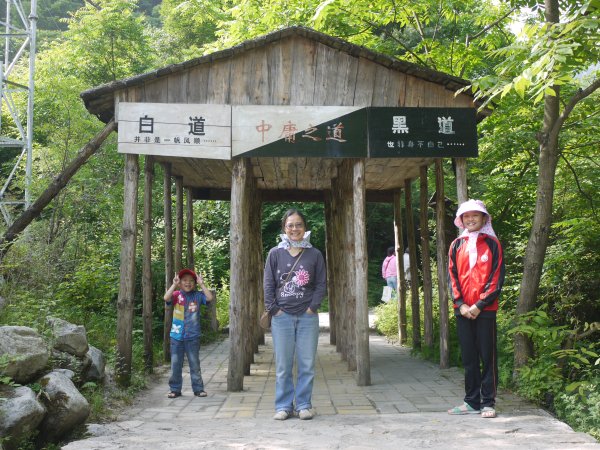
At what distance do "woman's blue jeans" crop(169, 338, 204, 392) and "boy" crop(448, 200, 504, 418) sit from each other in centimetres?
291

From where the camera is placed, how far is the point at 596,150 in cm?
866

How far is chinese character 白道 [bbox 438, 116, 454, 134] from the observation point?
7.21m

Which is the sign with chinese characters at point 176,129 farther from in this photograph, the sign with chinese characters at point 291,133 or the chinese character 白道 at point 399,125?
the chinese character 白道 at point 399,125

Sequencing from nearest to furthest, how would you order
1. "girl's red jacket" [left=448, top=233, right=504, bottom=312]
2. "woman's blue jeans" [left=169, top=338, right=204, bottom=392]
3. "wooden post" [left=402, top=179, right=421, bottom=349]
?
"girl's red jacket" [left=448, top=233, right=504, bottom=312]
"woman's blue jeans" [left=169, top=338, right=204, bottom=392]
"wooden post" [left=402, top=179, right=421, bottom=349]

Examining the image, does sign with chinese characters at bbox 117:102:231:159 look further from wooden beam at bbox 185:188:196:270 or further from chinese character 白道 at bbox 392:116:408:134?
wooden beam at bbox 185:188:196:270

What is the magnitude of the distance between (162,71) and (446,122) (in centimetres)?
363

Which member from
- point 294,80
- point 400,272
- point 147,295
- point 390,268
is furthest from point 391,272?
point 294,80

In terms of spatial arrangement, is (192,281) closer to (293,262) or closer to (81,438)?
(293,262)

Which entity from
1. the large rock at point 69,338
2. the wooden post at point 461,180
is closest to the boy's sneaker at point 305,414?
the large rock at point 69,338

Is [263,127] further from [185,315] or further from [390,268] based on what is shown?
[390,268]

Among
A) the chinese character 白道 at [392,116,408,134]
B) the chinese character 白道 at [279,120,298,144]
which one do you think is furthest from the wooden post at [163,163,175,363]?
the chinese character 白道 at [392,116,408,134]

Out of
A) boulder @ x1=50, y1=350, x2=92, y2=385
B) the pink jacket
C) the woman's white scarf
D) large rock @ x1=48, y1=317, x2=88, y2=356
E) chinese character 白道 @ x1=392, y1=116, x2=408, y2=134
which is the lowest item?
boulder @ x1=50, y1=350, x2=92, y2=385

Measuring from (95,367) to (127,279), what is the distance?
1.19 meters

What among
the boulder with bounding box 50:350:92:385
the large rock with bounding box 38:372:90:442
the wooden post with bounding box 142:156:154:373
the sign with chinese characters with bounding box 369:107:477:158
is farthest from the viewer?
the wooden post with bounding box 142:156:154:373
